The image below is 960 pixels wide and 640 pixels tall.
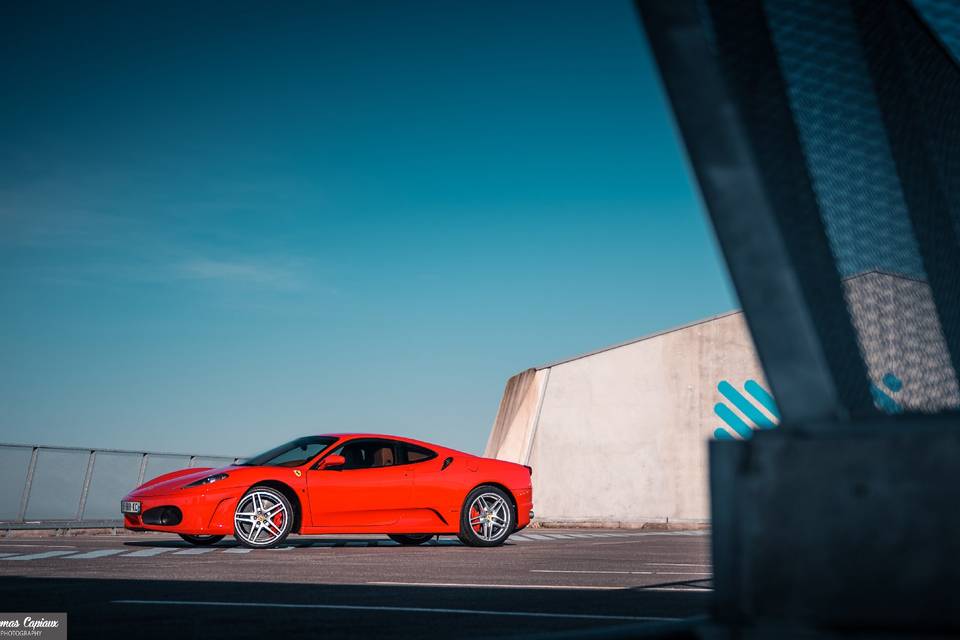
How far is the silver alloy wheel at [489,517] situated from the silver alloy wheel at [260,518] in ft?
7.85

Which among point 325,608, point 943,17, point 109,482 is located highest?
point 943,17

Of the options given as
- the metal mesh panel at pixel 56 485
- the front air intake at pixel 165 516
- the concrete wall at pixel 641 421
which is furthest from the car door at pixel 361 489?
the concrete wall at pixel 641 421

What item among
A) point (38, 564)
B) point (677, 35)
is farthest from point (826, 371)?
point (38, 564)

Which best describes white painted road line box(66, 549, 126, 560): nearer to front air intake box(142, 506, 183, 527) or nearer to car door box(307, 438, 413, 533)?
front air intake box(142, 506, 183, 527)

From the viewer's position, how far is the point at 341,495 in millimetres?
11711

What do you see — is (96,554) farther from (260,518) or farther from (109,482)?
(109,482)

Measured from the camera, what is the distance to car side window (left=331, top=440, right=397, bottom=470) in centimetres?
1212

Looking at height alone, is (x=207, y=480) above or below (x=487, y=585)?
above

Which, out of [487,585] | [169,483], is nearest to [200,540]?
[169,483]

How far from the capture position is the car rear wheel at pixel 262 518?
11242 mm

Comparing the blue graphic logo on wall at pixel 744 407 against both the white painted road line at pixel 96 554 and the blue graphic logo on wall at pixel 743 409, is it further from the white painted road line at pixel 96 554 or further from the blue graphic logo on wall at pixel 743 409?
the white painted road line at pixel 96 554

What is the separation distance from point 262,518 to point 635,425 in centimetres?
1348

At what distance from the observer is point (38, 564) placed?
27.1 feet

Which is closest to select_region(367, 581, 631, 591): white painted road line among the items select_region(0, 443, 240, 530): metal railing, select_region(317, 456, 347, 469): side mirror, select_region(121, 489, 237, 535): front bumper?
select_region(121, 489, 237, 535): front bumper
